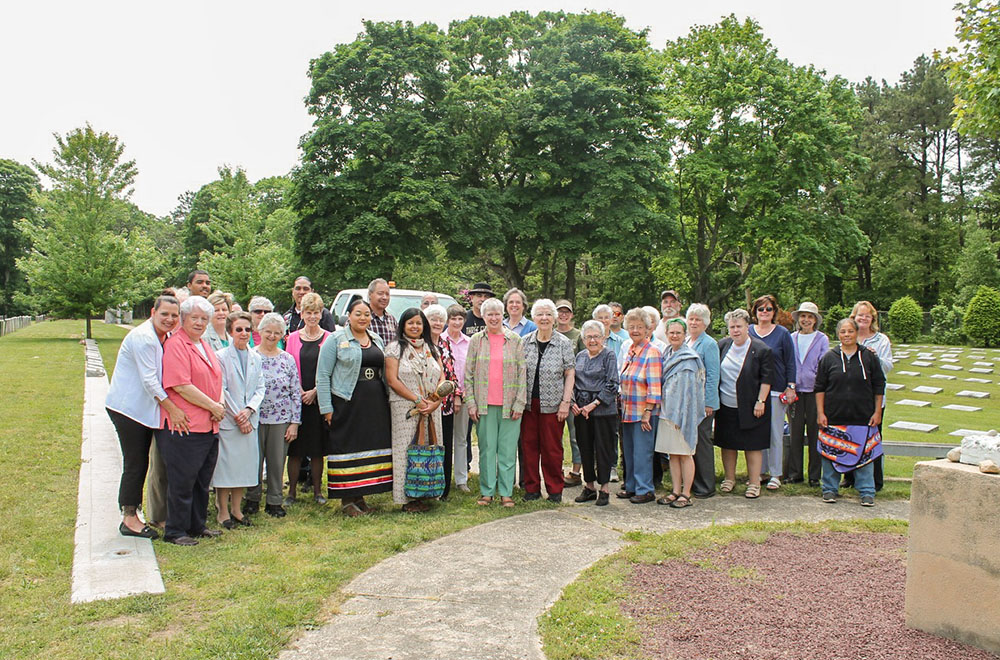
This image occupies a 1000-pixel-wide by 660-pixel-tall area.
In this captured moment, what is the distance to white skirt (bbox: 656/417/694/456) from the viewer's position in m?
6.54

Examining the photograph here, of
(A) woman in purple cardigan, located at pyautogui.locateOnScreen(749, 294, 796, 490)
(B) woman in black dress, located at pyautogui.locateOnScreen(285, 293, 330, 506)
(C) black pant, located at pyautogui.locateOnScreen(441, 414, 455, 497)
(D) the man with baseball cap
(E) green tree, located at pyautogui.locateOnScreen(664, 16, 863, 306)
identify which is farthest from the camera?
(E) green tree, located at pyautogui.locateOnScreen(664, 16, 863, 306)

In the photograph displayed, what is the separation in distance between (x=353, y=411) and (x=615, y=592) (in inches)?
109

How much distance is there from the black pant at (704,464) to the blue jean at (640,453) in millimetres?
533

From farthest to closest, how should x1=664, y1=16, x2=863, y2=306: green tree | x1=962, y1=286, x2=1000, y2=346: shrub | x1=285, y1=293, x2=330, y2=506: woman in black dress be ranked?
x1=962, y1=286, x2=1000, y2=346: shrub
x1=664, y1=16, x2=863, y2=306: green tree
x1=285, y1=293, x2=330, y2=506: woman in black dress

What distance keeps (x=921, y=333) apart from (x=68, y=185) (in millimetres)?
36137

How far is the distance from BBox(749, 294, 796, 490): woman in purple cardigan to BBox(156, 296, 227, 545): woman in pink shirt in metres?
5.21

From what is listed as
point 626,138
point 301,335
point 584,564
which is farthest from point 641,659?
point 626,138

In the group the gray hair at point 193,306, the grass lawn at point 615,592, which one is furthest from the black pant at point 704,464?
the gray hair at point 193,306

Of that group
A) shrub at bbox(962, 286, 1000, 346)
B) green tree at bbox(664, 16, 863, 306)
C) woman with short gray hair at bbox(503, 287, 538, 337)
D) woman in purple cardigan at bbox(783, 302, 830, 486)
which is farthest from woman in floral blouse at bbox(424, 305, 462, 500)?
shrub at bbox(962, 286, 1000, 346)

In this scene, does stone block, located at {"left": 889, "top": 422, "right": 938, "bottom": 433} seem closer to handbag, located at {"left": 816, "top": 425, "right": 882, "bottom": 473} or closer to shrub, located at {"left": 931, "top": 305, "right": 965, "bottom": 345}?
handbag, located at {"left": 816, "top": 425, "right": 882, "bottom": 473}

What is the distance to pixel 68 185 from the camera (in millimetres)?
26141

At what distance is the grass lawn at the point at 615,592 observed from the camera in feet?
11.9

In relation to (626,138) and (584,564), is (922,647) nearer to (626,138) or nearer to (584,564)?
(584,564)

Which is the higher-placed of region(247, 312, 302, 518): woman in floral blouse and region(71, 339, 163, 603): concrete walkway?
region(247, 312, 302, 518): woman in floral blouse
